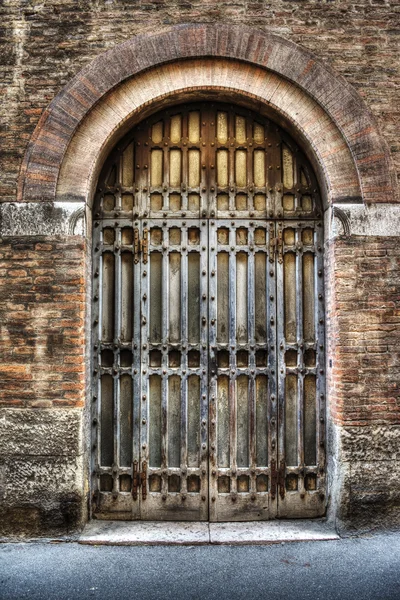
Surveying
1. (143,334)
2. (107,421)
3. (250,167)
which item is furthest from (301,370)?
(250,167)

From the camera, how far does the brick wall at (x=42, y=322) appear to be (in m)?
4.18

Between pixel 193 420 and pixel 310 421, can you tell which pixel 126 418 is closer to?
pixel 193 420

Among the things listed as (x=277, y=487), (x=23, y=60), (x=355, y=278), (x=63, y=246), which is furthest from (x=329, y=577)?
(x=23, y=60)

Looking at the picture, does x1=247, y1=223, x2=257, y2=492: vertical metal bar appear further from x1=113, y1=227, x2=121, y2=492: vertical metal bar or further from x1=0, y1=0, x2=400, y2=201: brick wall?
x1=0, y1=0, x2=400, y2=201: brick wall

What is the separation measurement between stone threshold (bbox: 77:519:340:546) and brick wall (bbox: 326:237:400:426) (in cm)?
100

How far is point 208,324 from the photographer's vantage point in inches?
179

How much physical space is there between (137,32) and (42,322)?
8.83 ft

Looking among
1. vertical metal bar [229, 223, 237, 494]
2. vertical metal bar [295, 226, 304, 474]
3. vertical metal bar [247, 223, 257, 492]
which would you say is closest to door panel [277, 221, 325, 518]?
vertical metal bar [295, 226, 304, 474]

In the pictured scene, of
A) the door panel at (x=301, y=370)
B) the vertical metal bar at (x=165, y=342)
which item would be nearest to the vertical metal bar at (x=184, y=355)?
the vertical metal bar at (x=165, y=342)

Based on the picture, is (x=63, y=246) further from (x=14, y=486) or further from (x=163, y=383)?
(x=14, y=486)

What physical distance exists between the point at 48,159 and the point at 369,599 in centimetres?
416

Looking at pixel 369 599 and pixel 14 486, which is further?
pixel 14 486

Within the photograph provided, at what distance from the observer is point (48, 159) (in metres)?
4.26

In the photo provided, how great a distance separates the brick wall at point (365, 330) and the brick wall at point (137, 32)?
930 mm
